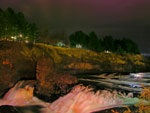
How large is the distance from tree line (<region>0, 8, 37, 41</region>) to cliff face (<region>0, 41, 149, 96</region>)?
12565 millimetres

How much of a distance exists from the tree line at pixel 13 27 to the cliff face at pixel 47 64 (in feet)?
41.2

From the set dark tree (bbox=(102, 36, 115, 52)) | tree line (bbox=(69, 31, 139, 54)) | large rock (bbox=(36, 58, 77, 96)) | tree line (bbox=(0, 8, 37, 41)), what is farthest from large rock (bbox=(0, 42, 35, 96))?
dark tree (bbox=(102, 36, 115, 52))

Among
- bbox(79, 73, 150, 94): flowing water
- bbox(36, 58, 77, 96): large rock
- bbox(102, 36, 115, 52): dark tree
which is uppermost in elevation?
bbox(102, 36, 115, 52): dark tree

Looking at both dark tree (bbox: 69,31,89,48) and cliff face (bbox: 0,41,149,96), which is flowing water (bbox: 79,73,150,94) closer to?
cliff face (bbox: 0,41,149,96)

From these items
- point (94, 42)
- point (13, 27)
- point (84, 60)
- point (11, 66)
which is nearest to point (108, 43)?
point (94, 42)

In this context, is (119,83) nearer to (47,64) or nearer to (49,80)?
(49,80)

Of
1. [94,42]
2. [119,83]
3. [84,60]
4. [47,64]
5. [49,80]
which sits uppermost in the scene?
[94,42]

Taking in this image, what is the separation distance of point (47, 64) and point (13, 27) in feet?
139

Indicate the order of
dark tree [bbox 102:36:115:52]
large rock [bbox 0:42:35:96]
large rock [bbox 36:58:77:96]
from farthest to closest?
dark tree [bbox 102:36:115:52] → large rock [bbox 0:42:35:96] → large rock [bbox 36:58:77:96]

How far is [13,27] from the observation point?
60.6 metres

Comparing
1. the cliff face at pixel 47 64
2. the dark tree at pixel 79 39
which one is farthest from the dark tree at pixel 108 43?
the cliff face at pixel 47 64

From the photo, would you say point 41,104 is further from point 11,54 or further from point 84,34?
point 84,34

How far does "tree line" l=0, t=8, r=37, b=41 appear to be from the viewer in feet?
179

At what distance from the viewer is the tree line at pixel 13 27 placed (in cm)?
5456
